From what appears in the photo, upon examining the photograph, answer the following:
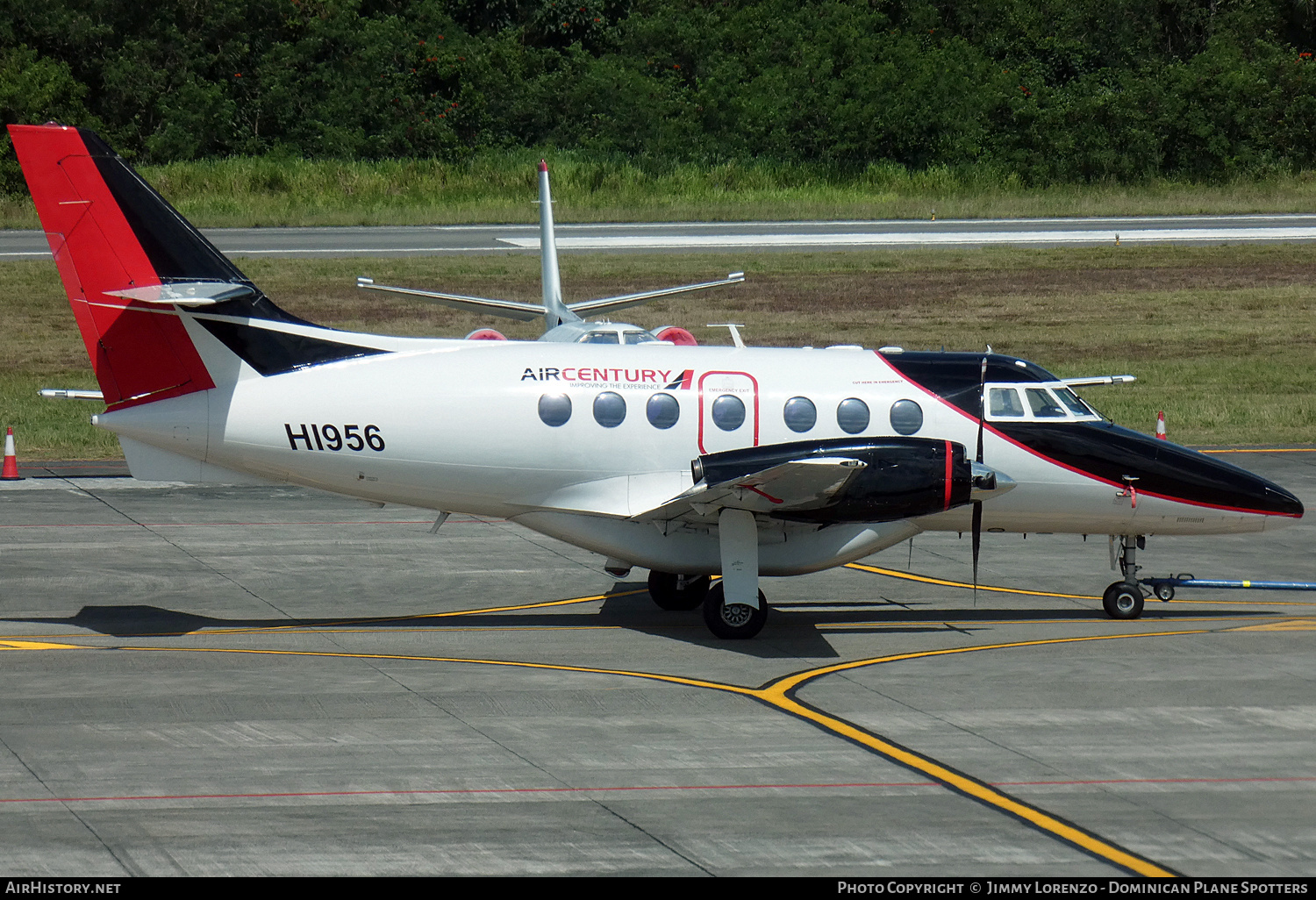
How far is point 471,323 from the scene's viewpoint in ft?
153

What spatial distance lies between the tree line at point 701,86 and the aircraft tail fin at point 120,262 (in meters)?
50.2

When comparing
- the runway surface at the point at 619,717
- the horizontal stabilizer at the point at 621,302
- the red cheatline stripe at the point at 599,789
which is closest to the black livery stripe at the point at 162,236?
the runway surface at the point at 619,717

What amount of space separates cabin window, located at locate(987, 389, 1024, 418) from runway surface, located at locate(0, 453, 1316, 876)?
8.59ft

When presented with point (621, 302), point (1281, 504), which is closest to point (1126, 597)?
point (1281, 504)

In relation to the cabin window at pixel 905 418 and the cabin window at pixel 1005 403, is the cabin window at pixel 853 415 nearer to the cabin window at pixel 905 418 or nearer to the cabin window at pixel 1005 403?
the cabin window at pixel 905 418

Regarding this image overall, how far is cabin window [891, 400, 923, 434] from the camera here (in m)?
18.2

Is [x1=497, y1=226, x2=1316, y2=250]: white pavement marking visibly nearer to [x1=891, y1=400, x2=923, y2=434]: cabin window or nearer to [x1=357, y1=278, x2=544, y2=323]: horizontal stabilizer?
[x1=357, y1=278, x2=544, y2=323]: horizontal stabilizer

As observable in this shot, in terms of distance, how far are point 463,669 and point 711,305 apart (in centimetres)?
3391

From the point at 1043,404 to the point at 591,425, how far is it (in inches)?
220

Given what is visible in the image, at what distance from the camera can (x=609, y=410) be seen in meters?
18.1

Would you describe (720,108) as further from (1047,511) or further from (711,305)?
(1047,511)
